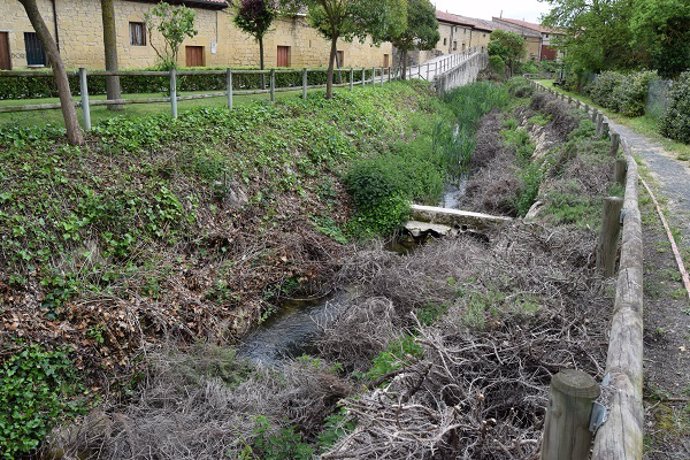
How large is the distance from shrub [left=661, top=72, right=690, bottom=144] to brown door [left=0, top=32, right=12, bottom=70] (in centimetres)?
2107

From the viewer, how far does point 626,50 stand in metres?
32.7

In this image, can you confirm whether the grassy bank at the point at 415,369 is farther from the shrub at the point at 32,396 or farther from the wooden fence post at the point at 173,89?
the wooden fence post at the point at 173,89

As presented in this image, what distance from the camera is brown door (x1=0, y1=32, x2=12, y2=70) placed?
18297mm

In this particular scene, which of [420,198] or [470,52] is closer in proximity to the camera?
[420,198]

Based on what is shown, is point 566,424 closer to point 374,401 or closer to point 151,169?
point 374,401

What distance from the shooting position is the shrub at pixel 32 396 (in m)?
5.37

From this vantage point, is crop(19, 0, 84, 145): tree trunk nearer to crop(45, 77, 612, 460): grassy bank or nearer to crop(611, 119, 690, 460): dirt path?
crop(45, 77, 612, 460): grassy bank

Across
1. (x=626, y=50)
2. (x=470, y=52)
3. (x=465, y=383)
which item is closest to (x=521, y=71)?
(x=470, y=52)

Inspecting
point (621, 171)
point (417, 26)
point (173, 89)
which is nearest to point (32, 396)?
point (173, 89)

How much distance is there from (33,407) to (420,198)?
9833 mm

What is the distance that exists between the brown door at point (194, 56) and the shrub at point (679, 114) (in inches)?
743

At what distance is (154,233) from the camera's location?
27.4 feet

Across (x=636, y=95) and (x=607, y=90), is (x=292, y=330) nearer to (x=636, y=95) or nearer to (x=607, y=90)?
(x=636, y=95)

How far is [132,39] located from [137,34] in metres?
0.38
